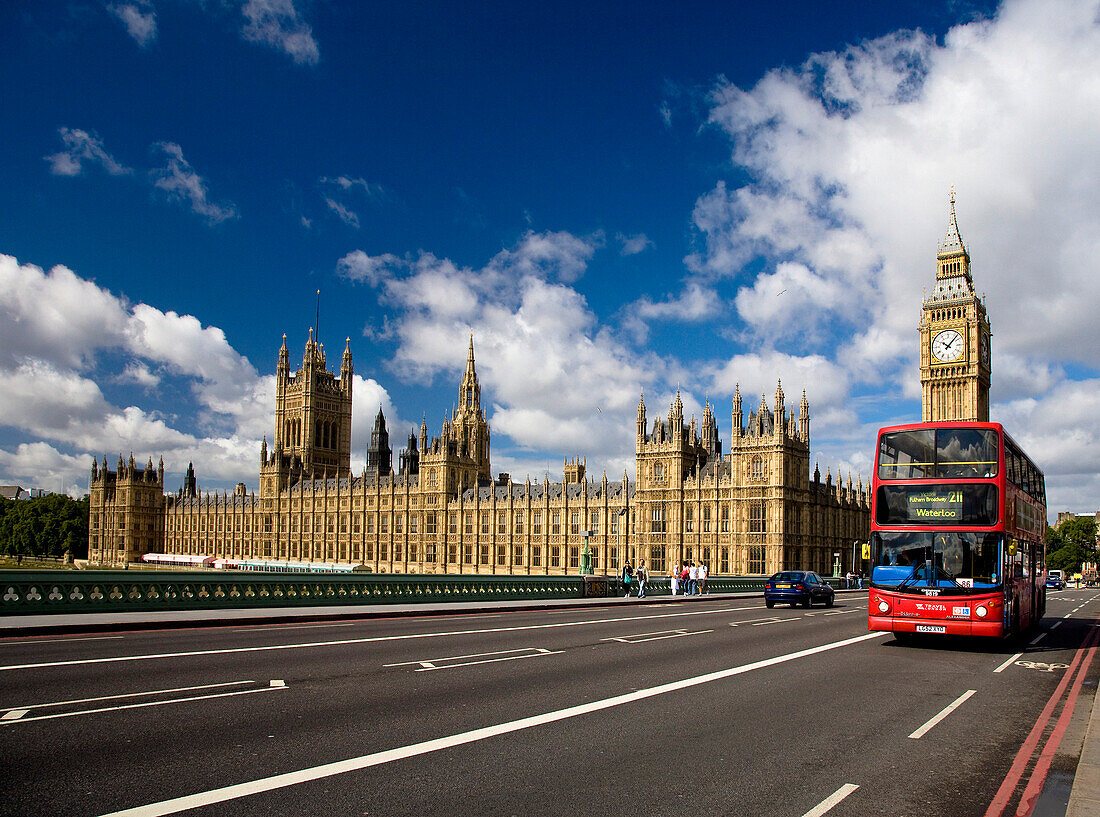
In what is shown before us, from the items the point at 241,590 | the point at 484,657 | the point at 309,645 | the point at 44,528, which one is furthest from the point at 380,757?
the point at 44,528

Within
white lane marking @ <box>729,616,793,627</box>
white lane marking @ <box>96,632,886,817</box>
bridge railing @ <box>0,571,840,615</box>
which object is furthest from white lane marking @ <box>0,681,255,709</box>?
white lane marking @ <box>729,616,793,627</box>

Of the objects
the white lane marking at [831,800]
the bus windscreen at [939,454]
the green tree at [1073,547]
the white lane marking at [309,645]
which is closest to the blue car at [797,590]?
the white lane marking at [309,645]

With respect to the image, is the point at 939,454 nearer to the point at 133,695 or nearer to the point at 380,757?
the point at 380,757

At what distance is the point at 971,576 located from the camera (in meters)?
17.3

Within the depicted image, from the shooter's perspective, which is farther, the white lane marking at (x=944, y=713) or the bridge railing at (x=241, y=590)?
the bridge railing at (x=241, y=590)

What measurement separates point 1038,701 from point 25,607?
2267cm

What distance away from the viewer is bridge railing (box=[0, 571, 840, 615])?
72.3 ft

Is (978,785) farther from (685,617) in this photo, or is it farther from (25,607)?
(25,607)

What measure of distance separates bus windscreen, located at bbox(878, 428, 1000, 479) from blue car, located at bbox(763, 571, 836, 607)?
18560 millimetres

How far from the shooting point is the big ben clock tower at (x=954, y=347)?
3971 inches

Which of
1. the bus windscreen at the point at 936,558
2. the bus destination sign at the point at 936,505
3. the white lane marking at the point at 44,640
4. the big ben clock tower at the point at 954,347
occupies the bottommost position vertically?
the white lane marking at the point at 44,640

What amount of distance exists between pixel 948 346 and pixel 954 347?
0.71 m

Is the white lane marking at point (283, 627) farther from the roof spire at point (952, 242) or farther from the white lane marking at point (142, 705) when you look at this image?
the roof spire at point (952, 242)

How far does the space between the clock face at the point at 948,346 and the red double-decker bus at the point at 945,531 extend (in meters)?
92.7
